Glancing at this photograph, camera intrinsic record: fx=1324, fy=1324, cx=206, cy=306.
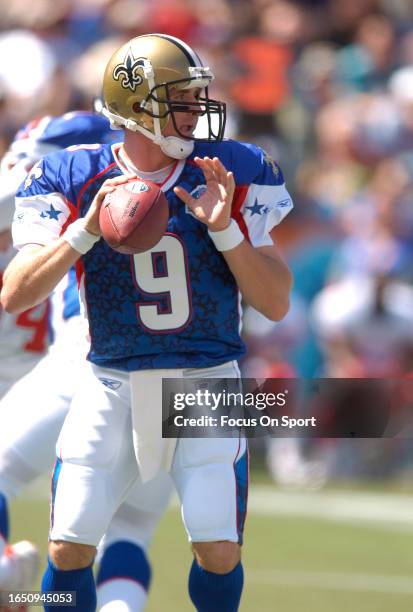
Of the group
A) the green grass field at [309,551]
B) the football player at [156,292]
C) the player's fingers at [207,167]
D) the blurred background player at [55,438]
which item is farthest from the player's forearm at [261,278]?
the green grass field at [309,551]

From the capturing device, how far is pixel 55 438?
4828 mm

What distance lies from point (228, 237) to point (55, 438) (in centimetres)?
124

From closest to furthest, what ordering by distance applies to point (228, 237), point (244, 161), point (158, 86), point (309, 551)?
point (228, 237), point (158, 86), point (244, 161), point (309, 551)

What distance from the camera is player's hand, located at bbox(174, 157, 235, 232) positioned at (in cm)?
399

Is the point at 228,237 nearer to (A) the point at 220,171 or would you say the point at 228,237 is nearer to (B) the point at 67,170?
(A) the point at 220,171

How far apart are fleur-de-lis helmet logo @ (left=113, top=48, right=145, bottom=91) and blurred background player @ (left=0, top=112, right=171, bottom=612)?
0.85 m

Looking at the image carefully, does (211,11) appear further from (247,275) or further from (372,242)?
(247,275)

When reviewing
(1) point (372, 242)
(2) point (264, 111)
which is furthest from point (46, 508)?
(2) point (264, 111)

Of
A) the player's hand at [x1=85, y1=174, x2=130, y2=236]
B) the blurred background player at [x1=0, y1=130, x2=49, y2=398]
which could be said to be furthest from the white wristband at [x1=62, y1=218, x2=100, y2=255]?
the blurred background player at [x1=0, y1=130, x2=49, y2=398]

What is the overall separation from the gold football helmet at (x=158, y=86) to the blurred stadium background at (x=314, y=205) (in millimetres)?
1891

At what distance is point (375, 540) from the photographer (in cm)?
726

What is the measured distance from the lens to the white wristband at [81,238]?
13.0 ft

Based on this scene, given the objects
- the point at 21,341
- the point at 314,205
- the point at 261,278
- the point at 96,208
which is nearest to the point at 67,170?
the point at 96,208

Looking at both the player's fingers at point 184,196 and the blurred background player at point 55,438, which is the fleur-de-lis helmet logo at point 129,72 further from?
the blurred background player at point 55,438
